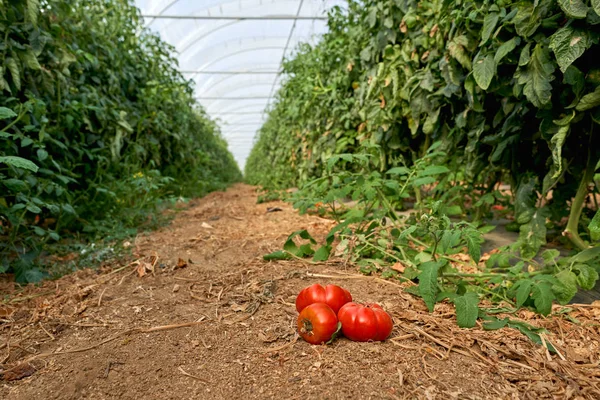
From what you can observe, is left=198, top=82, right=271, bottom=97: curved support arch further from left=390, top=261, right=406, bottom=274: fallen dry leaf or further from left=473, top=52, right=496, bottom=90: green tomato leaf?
left=390, top=261, right=406, bottom=274: fallen dry leaf

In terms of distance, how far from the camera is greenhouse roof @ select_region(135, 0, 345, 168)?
9.15 meters

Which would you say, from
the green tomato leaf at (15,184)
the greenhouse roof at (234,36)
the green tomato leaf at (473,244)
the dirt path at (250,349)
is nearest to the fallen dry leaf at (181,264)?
the dirt path at (250,349)

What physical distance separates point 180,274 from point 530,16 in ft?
6.14

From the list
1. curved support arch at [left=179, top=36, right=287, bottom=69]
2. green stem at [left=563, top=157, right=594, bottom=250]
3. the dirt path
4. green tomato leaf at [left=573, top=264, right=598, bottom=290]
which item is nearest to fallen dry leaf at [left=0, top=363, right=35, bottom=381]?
the dirt path

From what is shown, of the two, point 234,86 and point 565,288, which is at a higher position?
point 234,86

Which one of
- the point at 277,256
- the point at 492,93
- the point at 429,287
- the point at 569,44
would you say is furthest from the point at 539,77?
the point at 277,256

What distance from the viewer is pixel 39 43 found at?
7.01 ft

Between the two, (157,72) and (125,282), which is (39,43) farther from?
(157,72)

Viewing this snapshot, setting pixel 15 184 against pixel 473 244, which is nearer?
pixel 473 244

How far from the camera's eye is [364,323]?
111 centimetres

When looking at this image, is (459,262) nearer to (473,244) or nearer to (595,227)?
(473,244)

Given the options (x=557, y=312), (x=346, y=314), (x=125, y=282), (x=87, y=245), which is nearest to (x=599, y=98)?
(x=557, y=312)

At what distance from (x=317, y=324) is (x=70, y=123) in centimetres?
217

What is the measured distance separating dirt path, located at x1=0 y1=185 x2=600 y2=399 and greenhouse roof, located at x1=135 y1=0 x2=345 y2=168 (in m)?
4.75
